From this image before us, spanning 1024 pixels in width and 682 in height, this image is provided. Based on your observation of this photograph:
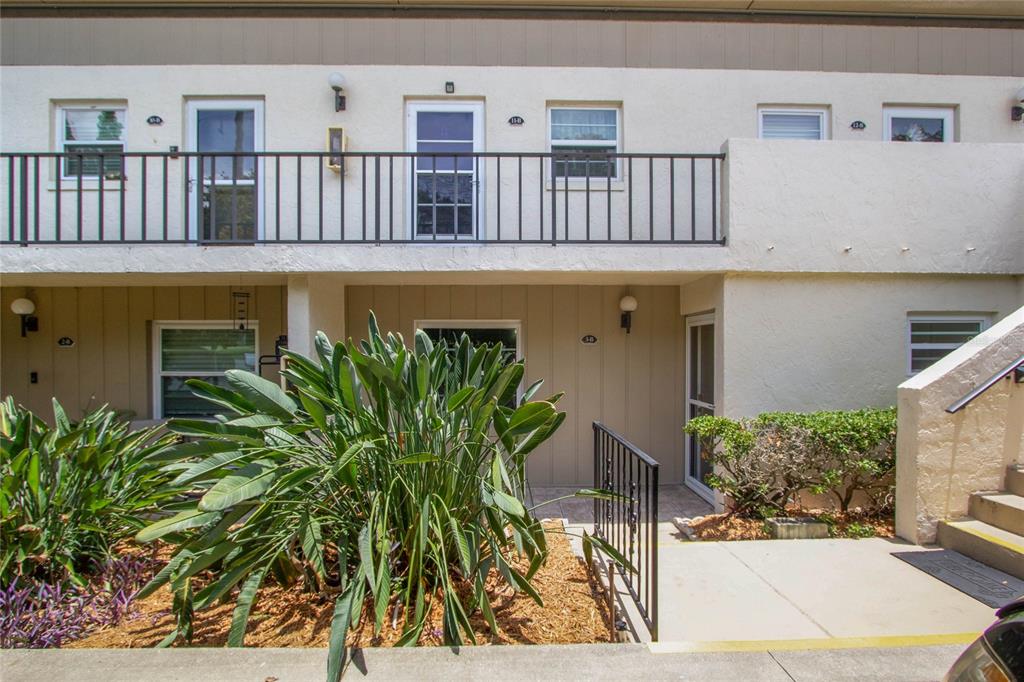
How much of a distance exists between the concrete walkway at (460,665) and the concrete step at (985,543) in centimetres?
163

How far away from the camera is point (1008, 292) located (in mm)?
5730

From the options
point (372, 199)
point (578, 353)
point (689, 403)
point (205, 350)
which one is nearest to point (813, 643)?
point (689, 403)

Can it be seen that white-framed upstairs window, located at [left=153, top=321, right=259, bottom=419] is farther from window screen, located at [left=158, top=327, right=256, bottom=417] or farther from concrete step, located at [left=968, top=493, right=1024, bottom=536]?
concrete step, located at [left=968, top=493, right=1024, bottom=536]

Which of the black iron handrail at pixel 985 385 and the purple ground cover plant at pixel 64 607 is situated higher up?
the black iron handrail at pixel 985 385

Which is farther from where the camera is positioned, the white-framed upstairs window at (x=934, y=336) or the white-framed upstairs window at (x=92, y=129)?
the white-framed upstairs window at (x=92, y=129)

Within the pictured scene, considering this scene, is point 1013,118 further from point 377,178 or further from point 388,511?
point 388,511

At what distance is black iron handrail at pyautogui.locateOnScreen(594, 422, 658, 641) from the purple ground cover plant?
2.65 meters

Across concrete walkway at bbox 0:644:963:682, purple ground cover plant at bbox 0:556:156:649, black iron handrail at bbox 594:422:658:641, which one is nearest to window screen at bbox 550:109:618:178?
black iron handrail at bbox 594:422:658:641

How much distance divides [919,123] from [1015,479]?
15.0 ft

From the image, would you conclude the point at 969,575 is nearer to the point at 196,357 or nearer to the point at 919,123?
the point at 919,123

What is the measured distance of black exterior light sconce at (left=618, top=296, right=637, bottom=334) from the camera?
6699 millimetres

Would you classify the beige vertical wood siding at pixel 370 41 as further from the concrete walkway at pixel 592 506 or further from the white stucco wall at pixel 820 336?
the concrete walkway at pixel 592 506

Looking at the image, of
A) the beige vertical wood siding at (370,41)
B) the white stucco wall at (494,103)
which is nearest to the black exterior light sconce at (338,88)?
the white stucco wall at (494,103)

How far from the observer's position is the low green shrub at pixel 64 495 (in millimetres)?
3154
